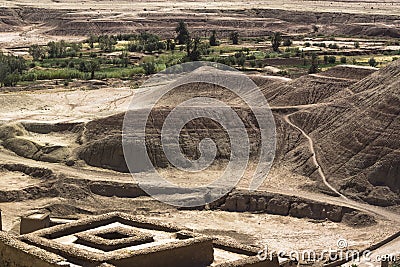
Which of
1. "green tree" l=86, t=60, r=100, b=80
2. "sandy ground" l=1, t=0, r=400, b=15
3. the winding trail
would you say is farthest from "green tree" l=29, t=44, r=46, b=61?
the winding trail

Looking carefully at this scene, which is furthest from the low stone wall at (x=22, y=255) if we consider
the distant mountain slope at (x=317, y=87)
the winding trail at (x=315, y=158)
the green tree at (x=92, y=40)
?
the green tree at (x=92, y=40)

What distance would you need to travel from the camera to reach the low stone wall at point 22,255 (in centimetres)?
1991

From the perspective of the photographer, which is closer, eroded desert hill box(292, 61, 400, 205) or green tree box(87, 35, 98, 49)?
eroded desert hill box(292, 61, 400, 205)

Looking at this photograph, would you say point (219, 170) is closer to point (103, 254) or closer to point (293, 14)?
point (103, 254)

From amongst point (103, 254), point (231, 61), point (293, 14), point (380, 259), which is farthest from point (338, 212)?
point (293, 14)

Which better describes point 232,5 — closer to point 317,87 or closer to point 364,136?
point 317,87

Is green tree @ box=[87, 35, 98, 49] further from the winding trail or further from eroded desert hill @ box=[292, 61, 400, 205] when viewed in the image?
eroded desert hill @ box=[292, 61, 400, 205]

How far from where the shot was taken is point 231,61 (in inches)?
2542

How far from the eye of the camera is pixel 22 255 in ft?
67.8

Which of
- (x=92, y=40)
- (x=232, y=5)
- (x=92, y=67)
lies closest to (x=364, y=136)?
(x=92, y=67)

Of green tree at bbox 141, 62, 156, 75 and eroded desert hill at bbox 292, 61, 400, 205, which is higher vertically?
eroded desert hill at bbox 292, 61, 400, 205

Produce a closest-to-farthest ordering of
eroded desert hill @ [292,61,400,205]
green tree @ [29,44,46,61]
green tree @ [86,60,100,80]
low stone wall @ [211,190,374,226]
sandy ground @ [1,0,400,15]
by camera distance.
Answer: low stone wall @ [211,190,374,226]
eroded desert hill @ [292,61,400,205]
green tree @ [86,60,100,80]
green tree @ [29,44,46,61]
sandy ground @ [1,0,400,15]

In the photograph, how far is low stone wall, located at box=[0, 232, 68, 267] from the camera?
1991 cm

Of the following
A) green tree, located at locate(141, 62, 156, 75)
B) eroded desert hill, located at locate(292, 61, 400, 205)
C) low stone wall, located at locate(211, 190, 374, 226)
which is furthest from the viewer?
green tree, located at locate(141, 62, 156, 75)
